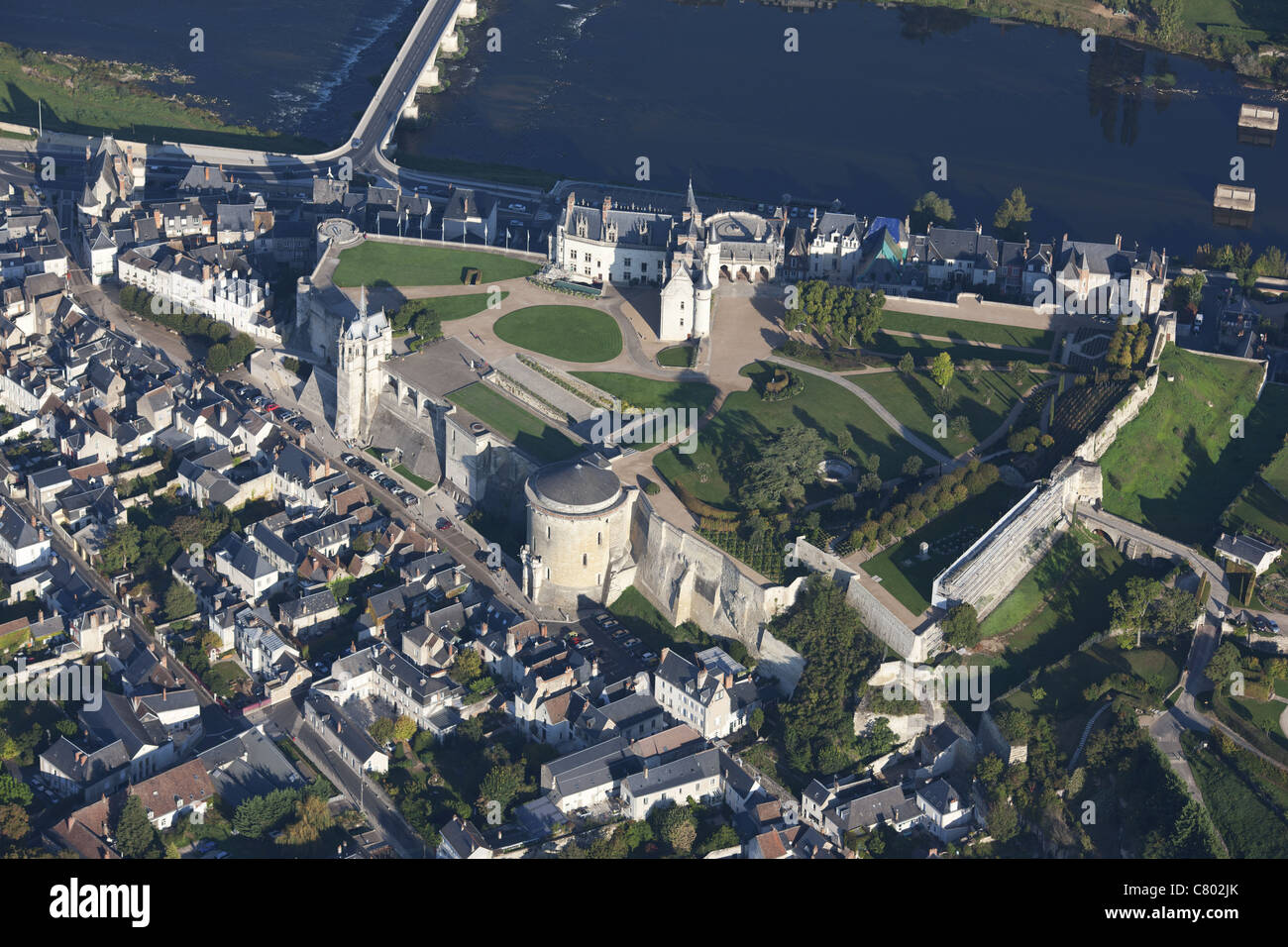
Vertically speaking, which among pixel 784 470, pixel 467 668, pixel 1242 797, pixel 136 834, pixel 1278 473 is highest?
pixel 1278 473

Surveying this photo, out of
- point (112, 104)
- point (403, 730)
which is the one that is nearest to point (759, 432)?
point (403, 730)

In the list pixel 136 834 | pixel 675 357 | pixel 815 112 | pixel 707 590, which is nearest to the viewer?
pixel 136 834

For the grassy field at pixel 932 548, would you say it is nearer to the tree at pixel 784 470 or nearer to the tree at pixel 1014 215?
the tree at pixel 784 470

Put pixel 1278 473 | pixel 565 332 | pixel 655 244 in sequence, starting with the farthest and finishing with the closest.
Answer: pixel 655 244 → pixel 565 332 → pixel 1278 473

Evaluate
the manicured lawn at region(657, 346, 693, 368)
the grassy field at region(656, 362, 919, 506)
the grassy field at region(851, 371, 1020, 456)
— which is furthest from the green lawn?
the grassy field at region(851, 371, 1020, 456)

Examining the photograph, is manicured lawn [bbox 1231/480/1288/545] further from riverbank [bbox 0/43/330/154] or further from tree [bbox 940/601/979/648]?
riverbank [bbox 0/43/330/154]

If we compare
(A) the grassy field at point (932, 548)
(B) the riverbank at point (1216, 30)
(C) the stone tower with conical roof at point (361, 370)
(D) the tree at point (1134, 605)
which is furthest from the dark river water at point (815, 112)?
(D) the tree at point (1134, 605)

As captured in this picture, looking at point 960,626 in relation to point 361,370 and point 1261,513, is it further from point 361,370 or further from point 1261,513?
point 361,370
